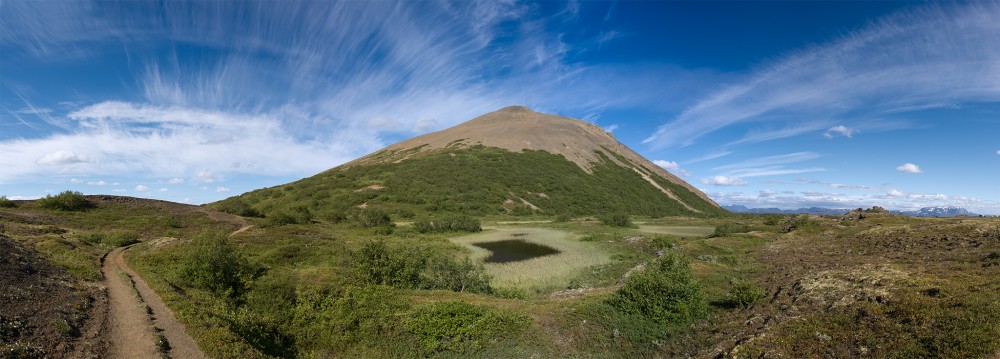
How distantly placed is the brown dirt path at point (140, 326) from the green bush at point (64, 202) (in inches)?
1469

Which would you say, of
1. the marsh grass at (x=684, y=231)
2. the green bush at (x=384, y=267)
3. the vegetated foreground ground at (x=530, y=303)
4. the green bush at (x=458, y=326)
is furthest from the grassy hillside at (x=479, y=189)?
the green bush at (x=458, y=326)

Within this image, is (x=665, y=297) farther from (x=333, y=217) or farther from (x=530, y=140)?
(x=530, y=140)

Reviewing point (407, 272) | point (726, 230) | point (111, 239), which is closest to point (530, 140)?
point (726, 230)

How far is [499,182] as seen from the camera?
108562 millimetres

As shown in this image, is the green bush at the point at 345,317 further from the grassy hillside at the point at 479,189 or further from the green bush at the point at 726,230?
the grassy hillside at the point at 479,189

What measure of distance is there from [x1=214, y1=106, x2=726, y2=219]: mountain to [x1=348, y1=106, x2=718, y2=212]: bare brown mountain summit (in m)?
0.61

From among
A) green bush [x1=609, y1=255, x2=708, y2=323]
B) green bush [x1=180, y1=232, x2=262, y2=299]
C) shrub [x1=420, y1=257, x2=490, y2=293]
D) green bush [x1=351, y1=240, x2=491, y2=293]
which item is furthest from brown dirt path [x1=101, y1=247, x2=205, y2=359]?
green bush [x1=609, y1=255, x2=708, y2=323]

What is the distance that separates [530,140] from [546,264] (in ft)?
377

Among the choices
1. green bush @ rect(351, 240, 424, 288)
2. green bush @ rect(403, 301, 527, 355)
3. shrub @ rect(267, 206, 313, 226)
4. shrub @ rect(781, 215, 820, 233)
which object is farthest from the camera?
shrub @ rect(267, 206, 313, 226)

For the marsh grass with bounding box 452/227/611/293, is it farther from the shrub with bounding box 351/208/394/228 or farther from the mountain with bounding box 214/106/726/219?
the mountain with bounding box 214/106/726/219

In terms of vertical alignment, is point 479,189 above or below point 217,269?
above

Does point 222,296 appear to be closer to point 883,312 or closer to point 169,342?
point 169,342

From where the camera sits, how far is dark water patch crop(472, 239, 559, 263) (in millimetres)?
39916

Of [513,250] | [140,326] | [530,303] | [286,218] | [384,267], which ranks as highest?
[286,218]
